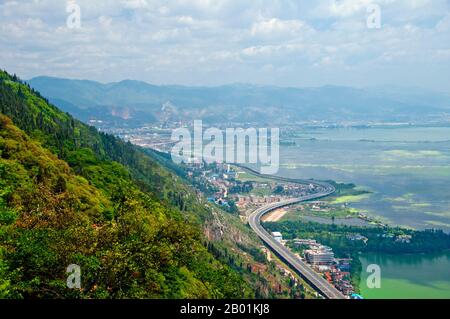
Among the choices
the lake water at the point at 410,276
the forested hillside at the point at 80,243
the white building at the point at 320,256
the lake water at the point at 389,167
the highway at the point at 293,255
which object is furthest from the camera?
the lake water at the point at 389,167

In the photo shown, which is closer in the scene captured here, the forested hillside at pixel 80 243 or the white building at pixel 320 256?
the forested hillside at pixel 80 243

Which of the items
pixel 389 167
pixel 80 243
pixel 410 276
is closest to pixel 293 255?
pixel 410 276

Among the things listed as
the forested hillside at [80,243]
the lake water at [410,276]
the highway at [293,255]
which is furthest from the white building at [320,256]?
the forested hillside at [80,243]

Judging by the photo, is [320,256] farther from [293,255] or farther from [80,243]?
[80,243]

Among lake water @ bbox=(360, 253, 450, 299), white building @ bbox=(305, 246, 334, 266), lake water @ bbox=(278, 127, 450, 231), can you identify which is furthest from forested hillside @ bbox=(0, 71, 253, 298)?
lake water @ bbox=(278, 127, 450, 231)

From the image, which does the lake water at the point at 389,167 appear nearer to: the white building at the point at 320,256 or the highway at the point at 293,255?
the highway at the point at 293,255

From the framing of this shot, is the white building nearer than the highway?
No

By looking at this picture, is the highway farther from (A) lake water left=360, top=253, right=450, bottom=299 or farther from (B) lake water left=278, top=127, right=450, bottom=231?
(B) lake water left=278, top=127, right=450, bottom=231
